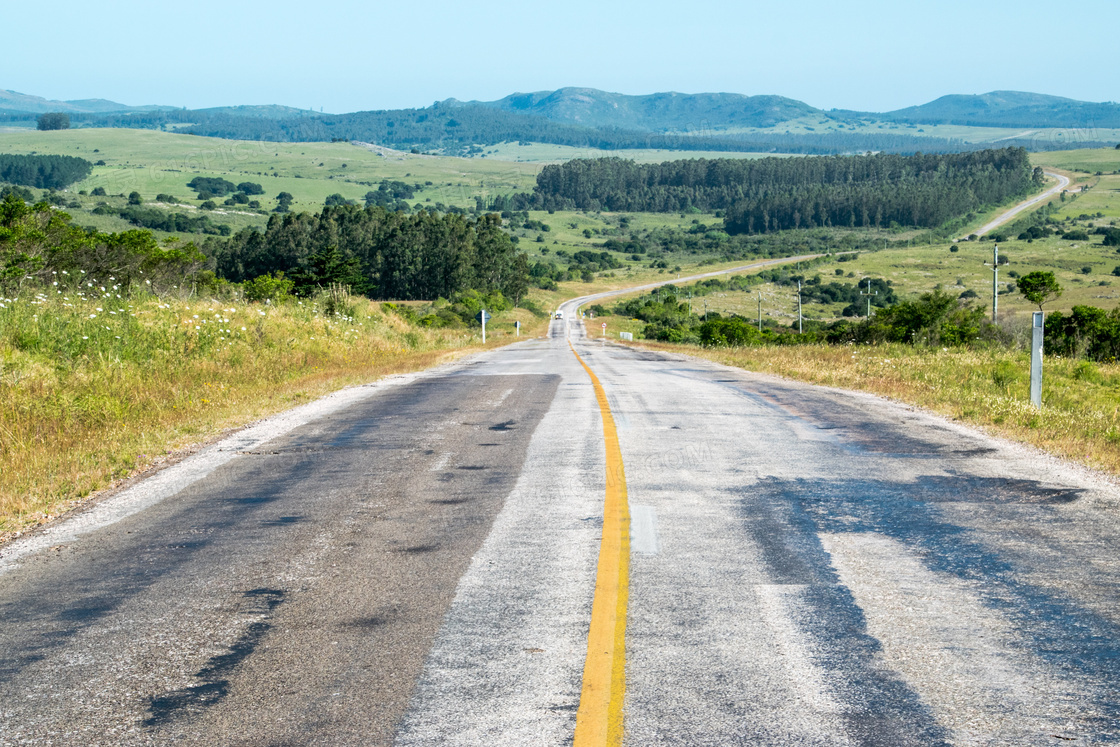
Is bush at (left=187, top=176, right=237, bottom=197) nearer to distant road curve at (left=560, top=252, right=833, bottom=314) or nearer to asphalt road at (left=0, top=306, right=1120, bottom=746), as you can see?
distant road curve at (left=560, top=252, right=833, bottom=314)

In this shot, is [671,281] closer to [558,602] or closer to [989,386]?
[989,386]

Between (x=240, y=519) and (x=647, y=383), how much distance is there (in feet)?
42.4

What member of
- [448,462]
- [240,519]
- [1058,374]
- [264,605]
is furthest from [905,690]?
[1058,374]

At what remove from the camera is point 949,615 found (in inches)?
209

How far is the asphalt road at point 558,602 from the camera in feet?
13.5

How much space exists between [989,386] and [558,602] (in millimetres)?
15637

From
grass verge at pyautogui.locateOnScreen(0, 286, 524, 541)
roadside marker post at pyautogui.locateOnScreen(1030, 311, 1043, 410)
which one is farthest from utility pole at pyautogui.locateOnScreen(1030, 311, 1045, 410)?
grass verge at pyautogui.locateOnScreen(0, 286, 524, 541)

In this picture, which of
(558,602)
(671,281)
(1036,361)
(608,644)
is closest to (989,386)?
(1036,361)

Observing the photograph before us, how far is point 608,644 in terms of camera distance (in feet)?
16.0

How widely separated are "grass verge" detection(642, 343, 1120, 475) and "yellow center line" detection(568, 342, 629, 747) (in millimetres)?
5993

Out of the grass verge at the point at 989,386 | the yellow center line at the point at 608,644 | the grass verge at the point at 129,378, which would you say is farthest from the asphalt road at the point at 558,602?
the grass verge at the point at 989,386

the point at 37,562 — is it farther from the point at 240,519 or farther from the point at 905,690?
the point at 905,690

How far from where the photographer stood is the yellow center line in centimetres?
399

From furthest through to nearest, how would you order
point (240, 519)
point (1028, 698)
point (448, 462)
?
point (448, 462) → point (240, 519) → point (1028, 698)
